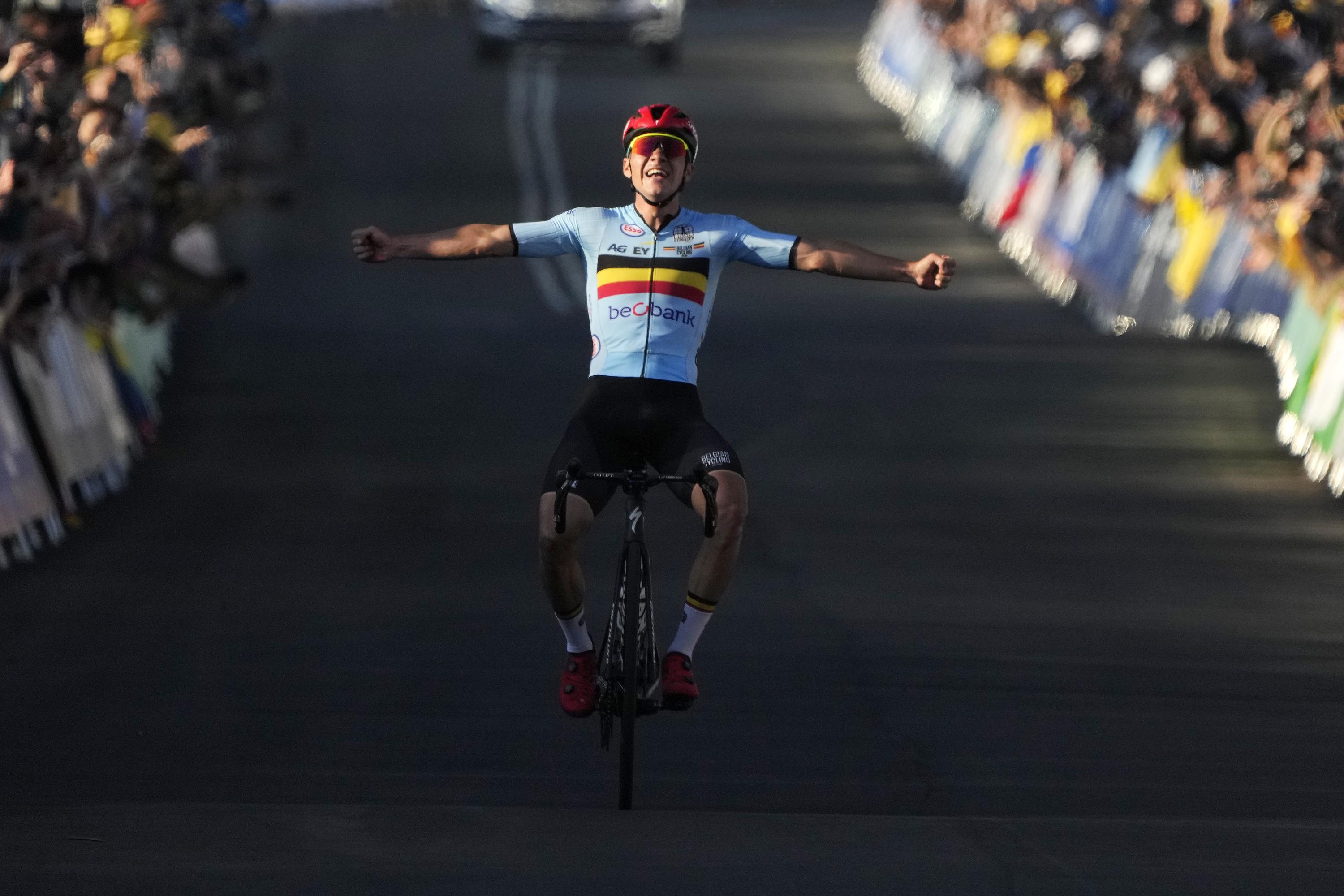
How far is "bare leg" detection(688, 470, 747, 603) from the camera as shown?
30.3 feet

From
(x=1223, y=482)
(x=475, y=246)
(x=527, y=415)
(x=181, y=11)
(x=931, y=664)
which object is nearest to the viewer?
(x=475, y=246)

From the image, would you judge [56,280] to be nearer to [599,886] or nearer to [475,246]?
[475,246]

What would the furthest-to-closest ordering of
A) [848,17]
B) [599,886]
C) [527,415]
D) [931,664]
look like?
[848,17] → [527,415] → [931,664] → [599,886]

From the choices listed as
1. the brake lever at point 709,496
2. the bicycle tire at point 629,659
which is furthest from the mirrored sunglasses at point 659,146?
the bicycle tire at point 629,659

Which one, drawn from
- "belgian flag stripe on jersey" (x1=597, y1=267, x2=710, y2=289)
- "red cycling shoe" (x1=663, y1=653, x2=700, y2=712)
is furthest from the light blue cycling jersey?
"red cycling shoe" (x1=663, y1=653, x2=700, y2=712)

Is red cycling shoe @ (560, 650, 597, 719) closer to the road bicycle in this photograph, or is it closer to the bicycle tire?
the road bicycle

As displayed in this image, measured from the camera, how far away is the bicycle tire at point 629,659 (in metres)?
8.99

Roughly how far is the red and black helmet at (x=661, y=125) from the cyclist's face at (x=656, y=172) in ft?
0.17

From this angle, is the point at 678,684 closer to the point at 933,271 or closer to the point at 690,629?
the point at 690,629

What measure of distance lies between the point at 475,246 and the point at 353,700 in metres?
2.28

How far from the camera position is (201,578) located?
44.8 feet

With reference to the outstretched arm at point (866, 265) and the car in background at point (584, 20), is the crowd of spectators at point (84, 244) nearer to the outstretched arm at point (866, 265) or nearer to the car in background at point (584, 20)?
the outstretched arm at point (866, 265)

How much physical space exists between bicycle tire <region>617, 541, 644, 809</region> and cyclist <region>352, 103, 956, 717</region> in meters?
0.34

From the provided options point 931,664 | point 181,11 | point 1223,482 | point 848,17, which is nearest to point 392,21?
point 848,17
